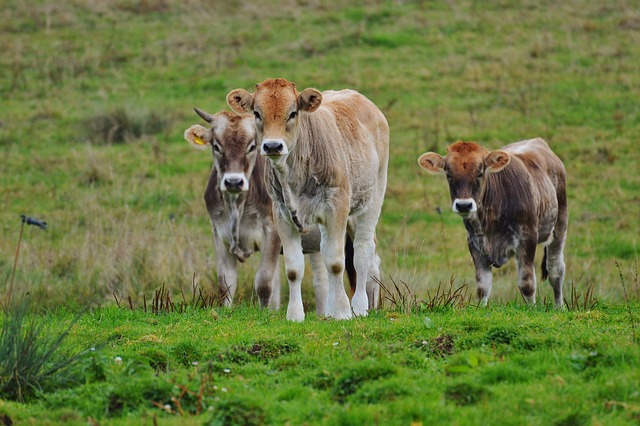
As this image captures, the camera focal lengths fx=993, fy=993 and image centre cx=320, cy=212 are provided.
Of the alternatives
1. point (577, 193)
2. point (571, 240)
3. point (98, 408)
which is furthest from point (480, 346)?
point (577, 193)

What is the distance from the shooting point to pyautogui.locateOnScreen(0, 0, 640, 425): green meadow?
6.79 metres

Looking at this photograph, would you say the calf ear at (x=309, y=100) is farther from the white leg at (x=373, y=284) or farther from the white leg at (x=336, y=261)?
the white leg at (x=373, y=284)

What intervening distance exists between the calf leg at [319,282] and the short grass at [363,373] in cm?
275

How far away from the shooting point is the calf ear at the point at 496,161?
11586mm

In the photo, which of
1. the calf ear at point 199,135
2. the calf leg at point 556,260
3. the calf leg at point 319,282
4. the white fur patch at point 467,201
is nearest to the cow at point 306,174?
the white fur patch at point 467,201

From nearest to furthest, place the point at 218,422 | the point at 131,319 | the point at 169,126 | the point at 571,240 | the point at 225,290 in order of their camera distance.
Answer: the point at 218,422 → the point at 131,319 → the point at 225,290 → the point at 571,240 → the point at 169,126

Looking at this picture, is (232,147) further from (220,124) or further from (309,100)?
(309,100)

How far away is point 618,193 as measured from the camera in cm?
1806

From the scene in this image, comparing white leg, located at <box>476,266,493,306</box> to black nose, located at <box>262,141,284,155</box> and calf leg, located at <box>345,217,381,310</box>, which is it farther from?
black nose, located at <box>262,141,284,155</box>

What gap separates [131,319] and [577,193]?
1071 centimetres

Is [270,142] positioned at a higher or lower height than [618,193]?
higher

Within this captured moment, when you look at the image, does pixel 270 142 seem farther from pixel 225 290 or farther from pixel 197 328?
pixel 225 290

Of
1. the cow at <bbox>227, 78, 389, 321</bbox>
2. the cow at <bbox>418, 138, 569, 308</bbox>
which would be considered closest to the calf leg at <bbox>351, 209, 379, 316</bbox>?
the cow at <bbox>227, 78, 389, 321</bbox>

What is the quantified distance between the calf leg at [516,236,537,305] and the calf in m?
2.31
